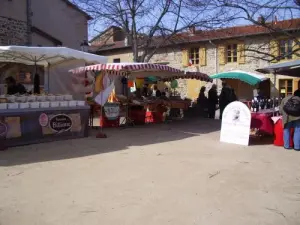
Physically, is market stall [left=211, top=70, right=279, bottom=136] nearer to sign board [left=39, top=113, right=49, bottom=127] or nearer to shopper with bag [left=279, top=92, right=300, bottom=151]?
shopper with bag [left=279, top=92, right=300, bottom=151]

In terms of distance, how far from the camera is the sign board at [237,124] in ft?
24.9

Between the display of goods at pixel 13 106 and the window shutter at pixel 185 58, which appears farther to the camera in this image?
the window shutter at pixel 185 58

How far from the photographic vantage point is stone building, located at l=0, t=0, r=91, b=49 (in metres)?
14.0

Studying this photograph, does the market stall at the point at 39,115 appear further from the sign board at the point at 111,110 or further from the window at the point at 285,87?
A: the window at the point at 285,87

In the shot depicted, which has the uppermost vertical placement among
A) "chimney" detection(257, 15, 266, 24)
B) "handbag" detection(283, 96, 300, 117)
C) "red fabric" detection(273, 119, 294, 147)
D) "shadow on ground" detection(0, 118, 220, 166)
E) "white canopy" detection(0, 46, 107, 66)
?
"chimney" detection(257, 15, 266, 24)

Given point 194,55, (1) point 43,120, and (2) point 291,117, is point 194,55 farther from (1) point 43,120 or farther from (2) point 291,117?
(1) point 43,120

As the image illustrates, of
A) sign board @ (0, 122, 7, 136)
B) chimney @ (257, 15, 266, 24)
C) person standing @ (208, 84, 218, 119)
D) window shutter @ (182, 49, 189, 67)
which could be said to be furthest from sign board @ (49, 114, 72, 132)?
window shutter @ (182, 49, 189, 67)

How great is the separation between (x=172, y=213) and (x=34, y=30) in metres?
14.0

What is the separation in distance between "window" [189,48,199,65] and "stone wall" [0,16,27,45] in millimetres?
13618

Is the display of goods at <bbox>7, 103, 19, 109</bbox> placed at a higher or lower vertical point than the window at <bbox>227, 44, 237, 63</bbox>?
lower

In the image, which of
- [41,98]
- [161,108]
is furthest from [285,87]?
[41,98]

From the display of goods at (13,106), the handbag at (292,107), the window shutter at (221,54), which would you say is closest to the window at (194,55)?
the window shutter at (221,54)

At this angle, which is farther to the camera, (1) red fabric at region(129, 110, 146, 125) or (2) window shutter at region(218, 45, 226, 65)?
(2) window shutter at region(218, 45, 226, 65)

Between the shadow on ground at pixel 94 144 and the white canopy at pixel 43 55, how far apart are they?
224 cm
